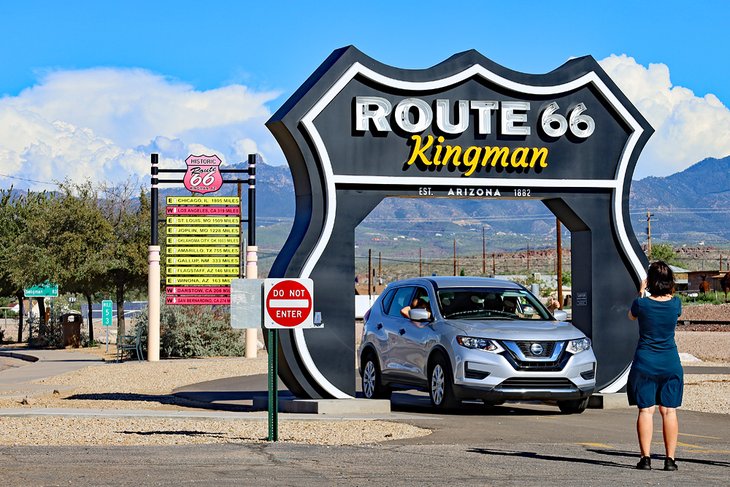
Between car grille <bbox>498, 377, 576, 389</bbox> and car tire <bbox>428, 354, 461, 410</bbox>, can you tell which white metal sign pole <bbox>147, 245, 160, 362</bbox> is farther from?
car grille <bbox>498, 377, 576, 389</bbox>

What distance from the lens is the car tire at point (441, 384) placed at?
17688 mm

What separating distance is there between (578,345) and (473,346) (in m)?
1.56

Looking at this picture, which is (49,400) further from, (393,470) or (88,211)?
(88,211)

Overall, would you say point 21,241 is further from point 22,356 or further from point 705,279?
point 705,279

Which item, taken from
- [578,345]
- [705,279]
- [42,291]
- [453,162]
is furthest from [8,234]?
[705,279]

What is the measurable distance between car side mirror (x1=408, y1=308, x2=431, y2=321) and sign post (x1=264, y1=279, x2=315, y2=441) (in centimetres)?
417

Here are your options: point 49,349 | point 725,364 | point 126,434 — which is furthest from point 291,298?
→ point 49,349

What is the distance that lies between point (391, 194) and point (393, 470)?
8.37 m

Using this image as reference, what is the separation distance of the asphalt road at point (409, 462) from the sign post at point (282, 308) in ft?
3.37

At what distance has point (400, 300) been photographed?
776 inches

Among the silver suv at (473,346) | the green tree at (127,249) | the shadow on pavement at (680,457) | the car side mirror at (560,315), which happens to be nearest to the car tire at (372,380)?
the silver suv at (473,346)

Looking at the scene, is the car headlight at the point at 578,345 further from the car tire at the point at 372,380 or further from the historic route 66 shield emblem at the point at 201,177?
the historic route 66 shield emblem at the point at 201,177

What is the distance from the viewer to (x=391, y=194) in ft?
63.4

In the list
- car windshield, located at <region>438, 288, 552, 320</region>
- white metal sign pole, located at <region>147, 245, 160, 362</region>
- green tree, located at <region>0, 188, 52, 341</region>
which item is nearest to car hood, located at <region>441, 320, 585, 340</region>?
car windshield, located at <region>438, 288, 552, 320</region>
